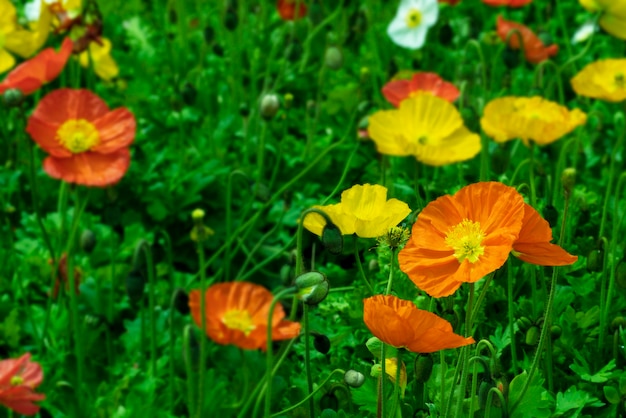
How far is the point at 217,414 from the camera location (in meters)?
1.56

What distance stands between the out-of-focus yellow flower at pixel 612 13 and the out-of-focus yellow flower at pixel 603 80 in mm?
293

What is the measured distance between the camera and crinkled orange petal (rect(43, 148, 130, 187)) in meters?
1.73

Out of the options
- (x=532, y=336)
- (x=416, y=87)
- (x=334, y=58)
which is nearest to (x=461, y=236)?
(x=532, y=336)

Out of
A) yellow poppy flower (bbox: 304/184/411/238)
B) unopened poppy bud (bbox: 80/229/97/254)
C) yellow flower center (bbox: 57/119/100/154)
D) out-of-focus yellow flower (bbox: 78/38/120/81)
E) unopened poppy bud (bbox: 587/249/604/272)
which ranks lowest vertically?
unopened poppy bud (bbox: 80/229/97/254)

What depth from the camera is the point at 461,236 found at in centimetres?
102

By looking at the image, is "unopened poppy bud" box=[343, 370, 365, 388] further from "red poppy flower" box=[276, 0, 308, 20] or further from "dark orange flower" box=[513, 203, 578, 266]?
"red poppy flower" box=[276, 0, 308, 20]

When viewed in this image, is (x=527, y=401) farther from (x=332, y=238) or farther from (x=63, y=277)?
(x=63, y=277)

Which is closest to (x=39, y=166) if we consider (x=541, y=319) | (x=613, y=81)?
(x=613, y=81)

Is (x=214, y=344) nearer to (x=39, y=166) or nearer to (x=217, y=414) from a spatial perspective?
(x=217, y=414)

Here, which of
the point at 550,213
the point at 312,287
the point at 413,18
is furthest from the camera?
the point at 413,18

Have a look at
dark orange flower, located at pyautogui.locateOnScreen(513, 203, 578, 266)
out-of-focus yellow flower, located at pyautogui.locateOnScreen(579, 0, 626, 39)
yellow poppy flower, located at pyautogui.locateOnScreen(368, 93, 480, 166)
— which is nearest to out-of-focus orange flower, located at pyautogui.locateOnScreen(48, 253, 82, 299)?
yellow poppy flower, located at pyautogui.locateOnScreen(368, 93, 480, 166)

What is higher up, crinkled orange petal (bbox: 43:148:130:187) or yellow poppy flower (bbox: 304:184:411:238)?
yellow poppy flower (bbox: 304:184:411:238)

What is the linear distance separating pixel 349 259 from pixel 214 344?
0.97 ft

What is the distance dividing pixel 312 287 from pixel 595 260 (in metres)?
0.54
